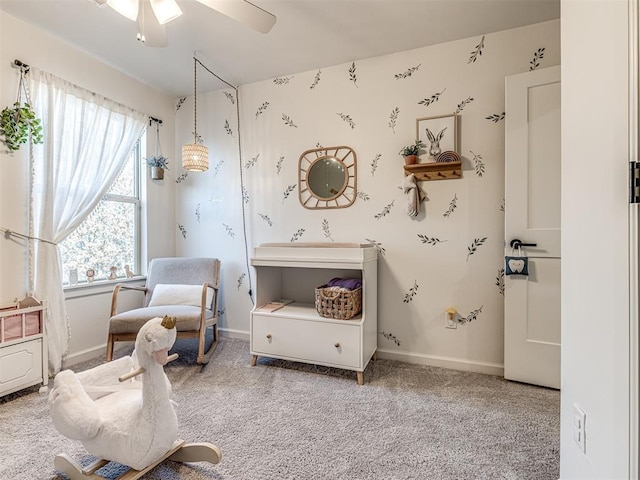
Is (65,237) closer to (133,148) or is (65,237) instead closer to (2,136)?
(2,136)

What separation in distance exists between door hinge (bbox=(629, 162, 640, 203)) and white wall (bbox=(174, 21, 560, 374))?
1585 mm

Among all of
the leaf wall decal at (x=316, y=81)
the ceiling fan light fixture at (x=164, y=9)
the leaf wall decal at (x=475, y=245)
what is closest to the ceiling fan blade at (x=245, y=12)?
the ceiling fan light fixture at (x=164, y=9)

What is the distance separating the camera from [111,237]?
2809 millimetres

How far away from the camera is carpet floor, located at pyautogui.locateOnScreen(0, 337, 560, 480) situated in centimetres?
131

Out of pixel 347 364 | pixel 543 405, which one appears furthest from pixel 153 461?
pixel 543 405

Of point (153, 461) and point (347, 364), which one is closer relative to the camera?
point (153, 461)

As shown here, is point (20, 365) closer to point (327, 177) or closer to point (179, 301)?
point (179, 301)

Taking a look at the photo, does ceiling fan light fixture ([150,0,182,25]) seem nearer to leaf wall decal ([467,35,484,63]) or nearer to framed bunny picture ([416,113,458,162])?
framed bunny picture ([416,113,458,162])

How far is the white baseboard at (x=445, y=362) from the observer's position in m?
2.24

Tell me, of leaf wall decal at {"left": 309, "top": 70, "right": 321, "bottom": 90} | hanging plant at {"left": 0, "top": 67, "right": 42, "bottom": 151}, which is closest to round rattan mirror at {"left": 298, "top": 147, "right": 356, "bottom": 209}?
leaf wall decal at {"left": 309, "top": 70, "right": 321, "bottom": 90}

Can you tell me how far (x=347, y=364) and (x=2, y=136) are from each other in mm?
2733

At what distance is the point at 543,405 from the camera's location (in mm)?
1805

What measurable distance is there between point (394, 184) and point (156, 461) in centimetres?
222

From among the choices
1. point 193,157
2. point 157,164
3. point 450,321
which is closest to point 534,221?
point 450,321
